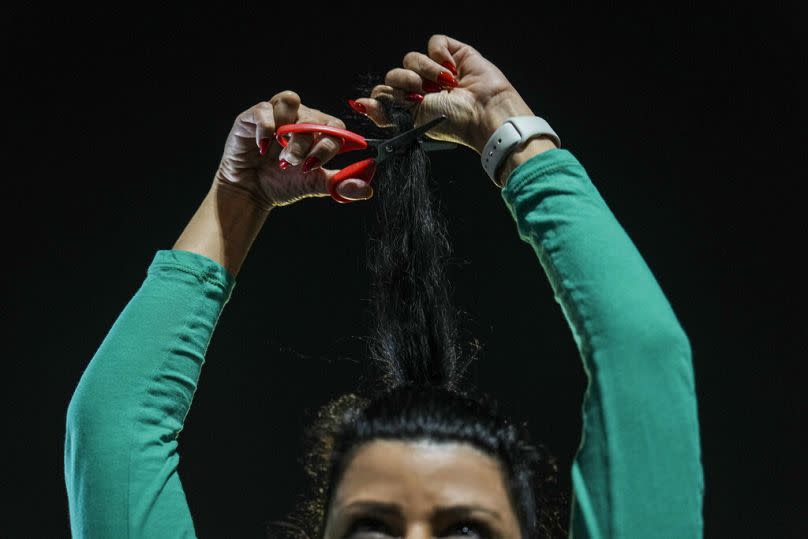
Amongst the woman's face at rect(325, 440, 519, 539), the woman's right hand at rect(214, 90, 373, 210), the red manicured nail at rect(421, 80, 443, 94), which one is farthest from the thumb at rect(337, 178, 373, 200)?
the woman's face at rect(325, 440, 519, 539)

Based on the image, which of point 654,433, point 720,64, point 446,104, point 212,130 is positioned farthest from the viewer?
point 212,130

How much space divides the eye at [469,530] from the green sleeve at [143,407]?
0.24m

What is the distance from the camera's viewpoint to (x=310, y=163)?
88 cm

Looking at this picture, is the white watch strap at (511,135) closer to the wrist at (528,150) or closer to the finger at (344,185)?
the wrist at (528,150)

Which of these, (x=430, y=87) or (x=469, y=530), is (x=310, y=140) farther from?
(x=469, y=530)

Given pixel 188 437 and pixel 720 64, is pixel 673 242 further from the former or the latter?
pixel 188 437

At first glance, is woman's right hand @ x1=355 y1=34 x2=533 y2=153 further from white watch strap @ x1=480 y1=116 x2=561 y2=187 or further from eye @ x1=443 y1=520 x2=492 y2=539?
eye @ x1=443 y1=520 x2=492 y2=539

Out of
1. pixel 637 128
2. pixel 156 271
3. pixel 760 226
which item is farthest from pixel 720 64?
pixel 156 271

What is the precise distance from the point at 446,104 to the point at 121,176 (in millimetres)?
1024

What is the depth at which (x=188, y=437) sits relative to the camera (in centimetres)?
168

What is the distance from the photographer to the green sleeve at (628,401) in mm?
670

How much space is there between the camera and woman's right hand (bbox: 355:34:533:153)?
84cm

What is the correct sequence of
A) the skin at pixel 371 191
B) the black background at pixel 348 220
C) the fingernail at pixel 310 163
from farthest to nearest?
the black background at pixel 348 220 < the fingernail at pixel 310 163 < the skin at pixel 371 191

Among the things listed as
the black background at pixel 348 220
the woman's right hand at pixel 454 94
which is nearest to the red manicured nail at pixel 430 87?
the woman's right hand at pixel 454 94
